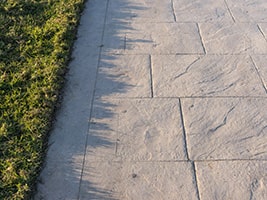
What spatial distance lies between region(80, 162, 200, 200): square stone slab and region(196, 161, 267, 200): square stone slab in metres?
0.09

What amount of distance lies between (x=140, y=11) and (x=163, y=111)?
7.37 ft

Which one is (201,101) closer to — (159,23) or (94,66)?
(94,66)

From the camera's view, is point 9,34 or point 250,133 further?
point 9,34

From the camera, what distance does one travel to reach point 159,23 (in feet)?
17.6

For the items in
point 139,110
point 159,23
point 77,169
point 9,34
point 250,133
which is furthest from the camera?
point 159,23

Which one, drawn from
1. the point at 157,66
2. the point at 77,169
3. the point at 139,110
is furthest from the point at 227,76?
the point at 77,169

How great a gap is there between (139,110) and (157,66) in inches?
30.9

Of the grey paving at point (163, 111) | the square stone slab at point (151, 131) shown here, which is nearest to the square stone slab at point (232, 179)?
the grey paving at point (163, 111)

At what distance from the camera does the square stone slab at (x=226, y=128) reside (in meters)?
3.40

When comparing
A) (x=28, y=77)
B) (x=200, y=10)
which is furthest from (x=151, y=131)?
(x=200, y=10)

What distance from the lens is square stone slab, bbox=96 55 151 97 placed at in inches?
161

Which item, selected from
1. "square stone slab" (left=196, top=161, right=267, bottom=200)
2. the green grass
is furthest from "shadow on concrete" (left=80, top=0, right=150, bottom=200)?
"square stone slab" (left=196, top=161, right=267, bottom=200)

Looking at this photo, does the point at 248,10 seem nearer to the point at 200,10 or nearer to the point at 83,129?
the point at 200,10

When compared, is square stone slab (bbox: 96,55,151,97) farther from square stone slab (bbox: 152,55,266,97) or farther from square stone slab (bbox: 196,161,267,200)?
square stone slab (bbox: 196,161,267,200)
